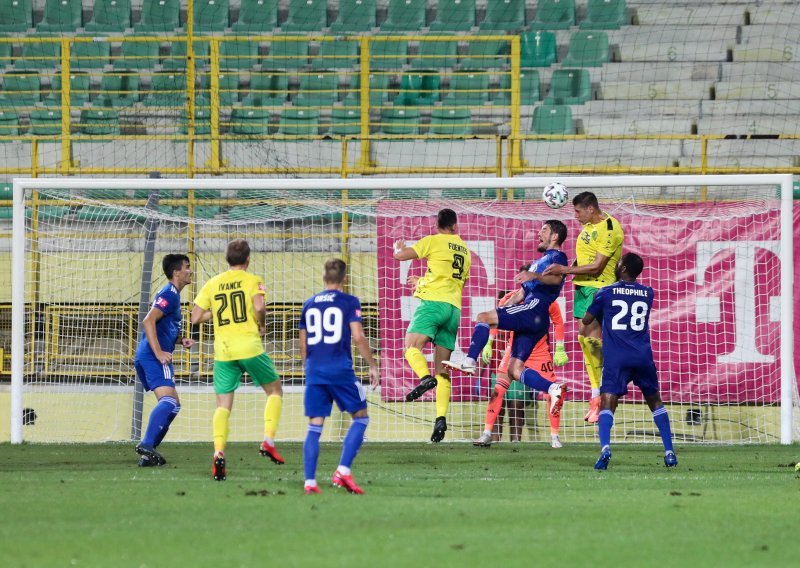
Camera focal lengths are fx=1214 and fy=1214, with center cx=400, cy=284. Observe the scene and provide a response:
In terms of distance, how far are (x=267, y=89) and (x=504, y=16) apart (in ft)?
13.4

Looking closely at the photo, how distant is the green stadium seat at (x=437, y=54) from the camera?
1861 centimetres

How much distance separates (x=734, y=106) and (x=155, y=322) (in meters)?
11.2

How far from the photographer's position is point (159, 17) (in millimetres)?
19609

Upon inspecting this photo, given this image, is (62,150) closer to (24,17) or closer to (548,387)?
(24,17)

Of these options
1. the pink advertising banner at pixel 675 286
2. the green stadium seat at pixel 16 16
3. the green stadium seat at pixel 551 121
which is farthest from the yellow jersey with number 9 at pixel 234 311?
the green stadium seat at pixel 16 16

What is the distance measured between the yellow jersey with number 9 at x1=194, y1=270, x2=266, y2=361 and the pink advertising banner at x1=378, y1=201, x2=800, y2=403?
4.25 m

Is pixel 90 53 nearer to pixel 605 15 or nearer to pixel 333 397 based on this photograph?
pixel 605 15

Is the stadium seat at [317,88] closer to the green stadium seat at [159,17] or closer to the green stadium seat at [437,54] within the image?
the green stadium seat at [437,54]

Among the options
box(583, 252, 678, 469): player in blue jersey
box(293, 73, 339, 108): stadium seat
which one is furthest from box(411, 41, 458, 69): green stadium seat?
box(583, 252, 678, 469): player in blue jersey

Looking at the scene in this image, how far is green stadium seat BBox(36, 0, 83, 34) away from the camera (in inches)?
771

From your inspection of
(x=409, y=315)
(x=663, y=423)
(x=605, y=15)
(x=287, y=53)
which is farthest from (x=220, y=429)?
(x=605, y=15)

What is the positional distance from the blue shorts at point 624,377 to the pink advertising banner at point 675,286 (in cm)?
353

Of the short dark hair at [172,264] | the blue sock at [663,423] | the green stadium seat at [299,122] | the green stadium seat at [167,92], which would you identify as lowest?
the blue sock at [663,423]

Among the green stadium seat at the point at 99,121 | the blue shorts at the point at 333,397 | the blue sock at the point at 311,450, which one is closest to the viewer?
the blue sock at the point at 311,450
